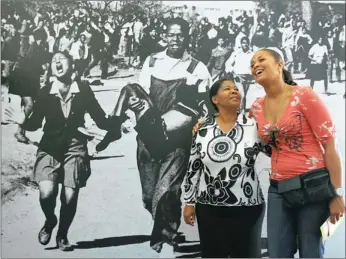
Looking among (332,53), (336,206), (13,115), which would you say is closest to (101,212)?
(13,115)

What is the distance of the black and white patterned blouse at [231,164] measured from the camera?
1637 millimetres

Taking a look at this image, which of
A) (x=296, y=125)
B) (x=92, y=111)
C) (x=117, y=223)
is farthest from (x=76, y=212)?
(x=296, y=125)

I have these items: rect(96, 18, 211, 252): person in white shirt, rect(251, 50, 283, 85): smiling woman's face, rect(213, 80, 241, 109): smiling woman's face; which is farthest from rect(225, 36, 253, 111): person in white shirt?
rect(251, 50, 283, 85): smiling woman's face

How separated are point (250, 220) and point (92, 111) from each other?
99 centimetres

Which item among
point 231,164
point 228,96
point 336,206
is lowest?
point 336,206

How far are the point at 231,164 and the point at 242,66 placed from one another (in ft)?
2.21

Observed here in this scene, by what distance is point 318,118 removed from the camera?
144cm

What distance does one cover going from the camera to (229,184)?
1.64 meters

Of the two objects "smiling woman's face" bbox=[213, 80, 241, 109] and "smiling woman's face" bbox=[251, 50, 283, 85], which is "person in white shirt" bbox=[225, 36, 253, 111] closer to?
"smiling woman's face" bbox=[213, 80, 241, 109]

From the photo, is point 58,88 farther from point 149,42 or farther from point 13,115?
point 149,42

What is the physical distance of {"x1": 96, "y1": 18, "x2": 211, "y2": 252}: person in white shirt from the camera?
2.02m

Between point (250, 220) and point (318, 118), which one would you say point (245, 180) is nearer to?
point (250, 220)

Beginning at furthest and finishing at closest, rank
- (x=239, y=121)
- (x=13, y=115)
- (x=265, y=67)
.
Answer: (x=13, y=115)
(x=239, y=121)
(x=265, y=67)

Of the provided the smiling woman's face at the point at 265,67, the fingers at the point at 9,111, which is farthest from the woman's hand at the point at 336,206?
the fingers at the point at 9,111
